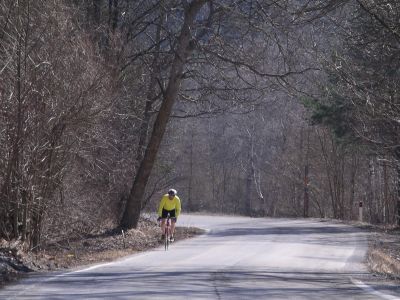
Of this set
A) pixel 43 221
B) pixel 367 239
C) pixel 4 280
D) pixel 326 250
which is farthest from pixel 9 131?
pixel 367 239

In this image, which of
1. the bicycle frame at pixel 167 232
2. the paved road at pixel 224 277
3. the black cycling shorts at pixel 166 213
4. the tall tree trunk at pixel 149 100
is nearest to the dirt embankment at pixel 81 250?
the bicycle frame at pixel 167 232

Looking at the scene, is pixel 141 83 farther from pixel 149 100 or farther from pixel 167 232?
pixel 167 232

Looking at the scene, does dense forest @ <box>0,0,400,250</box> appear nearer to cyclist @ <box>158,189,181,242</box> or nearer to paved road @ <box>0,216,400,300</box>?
cyclist @ <box>158,189,181,242</box>

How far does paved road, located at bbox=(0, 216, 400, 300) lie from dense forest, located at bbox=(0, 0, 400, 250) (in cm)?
263

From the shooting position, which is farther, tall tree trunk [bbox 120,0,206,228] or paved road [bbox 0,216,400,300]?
tall tree trunk [bbox 120,0,206,228]

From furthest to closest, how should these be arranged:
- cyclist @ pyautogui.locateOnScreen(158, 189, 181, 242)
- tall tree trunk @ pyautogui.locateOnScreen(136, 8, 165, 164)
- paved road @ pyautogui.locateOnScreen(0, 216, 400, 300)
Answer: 1. tall tree trunk @ pyautogui.locateOnScreen(136, 8, 165, 164)
2. cyclist @ pyautogui.locateOnScreen(158, 189, 181, 242)
3. paved road @ pyautogui.locateOnScreen(0, 216, 400, 300)

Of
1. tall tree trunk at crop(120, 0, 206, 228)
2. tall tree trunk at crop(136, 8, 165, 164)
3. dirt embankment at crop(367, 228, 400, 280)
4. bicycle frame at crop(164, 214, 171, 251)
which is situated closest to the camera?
dirt embankment at crop(367, 228, 400, 280)

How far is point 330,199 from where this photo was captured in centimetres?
5916

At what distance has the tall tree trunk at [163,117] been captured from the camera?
25.5 m

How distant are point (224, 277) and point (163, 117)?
496 inches

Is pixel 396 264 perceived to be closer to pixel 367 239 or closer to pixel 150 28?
pixel 367 239

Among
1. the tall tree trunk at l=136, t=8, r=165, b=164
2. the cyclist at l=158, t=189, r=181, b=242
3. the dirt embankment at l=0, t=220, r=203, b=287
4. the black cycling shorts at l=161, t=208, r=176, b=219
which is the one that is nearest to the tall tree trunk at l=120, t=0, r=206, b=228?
the dirt embankment at l=0, t=220, r=203, b=287

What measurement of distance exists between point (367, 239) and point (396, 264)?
30.2 ft

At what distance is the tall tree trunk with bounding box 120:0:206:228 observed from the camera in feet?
83.7
